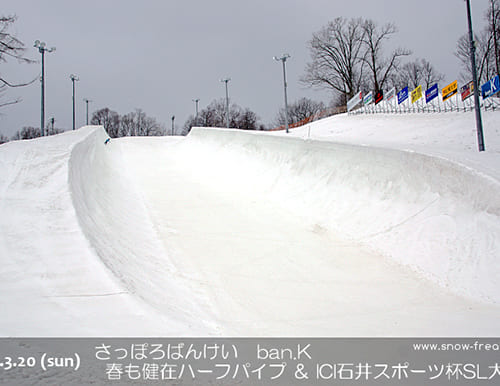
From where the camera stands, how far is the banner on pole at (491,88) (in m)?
20.7

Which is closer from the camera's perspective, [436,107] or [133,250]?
[133,250]

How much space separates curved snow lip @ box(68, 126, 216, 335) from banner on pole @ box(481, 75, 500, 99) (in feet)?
67.9

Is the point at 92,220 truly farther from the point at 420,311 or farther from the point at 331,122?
the point at 331,122

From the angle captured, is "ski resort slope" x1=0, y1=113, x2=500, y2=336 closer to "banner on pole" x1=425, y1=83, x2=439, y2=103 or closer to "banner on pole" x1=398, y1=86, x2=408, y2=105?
"banner on pole" x1=425, y1=83, x2=439, y2=103

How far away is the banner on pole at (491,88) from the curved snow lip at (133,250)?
67.9 feet

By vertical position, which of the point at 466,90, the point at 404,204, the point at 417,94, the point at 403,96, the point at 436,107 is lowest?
the point at 404,204

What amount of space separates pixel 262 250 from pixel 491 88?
2035 cm

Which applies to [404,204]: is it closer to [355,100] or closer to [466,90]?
[466,90]

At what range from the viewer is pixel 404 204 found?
31.3 feet

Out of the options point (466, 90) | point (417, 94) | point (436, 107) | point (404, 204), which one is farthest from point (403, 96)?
point (404, 204)

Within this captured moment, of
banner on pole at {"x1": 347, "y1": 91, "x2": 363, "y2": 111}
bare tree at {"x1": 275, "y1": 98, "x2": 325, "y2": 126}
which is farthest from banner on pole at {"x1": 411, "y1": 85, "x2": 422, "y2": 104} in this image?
bare tree at {"x1": 275, "y1": 98, "x2": 325, "y2": 126}

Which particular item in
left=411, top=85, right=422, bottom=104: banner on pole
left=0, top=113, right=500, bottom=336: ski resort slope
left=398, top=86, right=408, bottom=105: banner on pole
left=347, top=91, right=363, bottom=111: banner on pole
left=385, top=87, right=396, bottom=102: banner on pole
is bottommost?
left=0, top=113, right=500, bottom=336: ski resort slope

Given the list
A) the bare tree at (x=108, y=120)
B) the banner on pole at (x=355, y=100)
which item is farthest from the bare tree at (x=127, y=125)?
the banner on pole at (x=355, y=100)

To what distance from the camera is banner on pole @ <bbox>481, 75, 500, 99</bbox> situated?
20.7 meters
